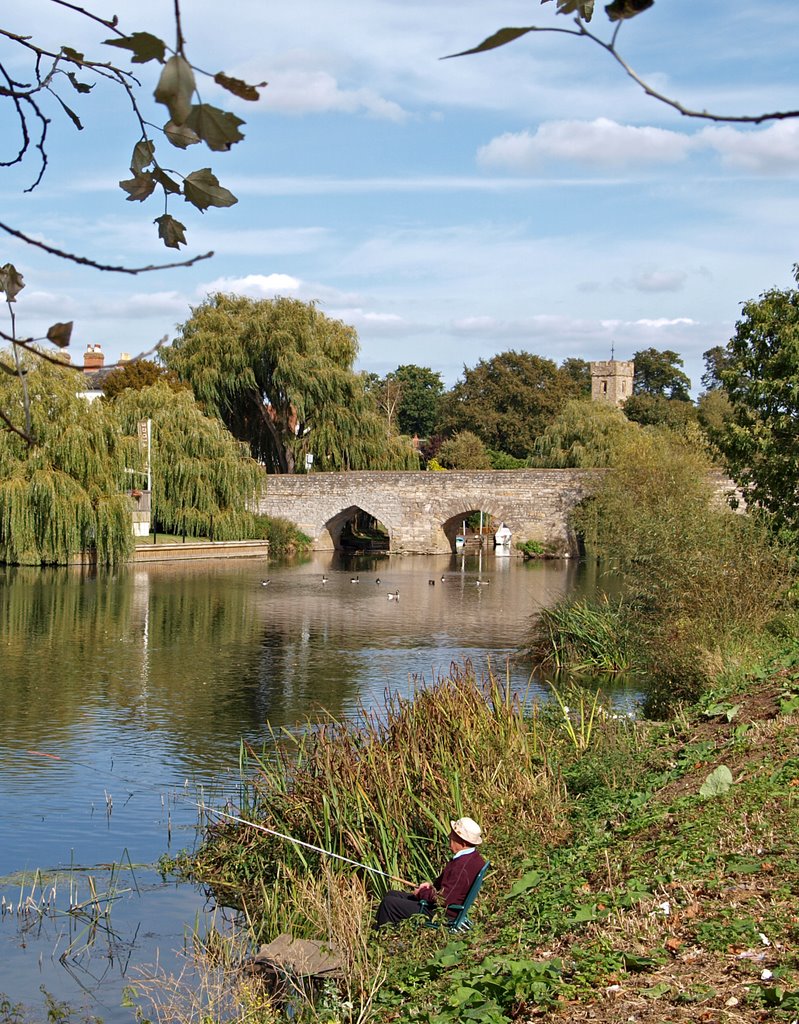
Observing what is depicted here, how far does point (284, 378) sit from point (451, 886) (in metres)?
35.6

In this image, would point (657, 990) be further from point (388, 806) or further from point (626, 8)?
point (626, 8)

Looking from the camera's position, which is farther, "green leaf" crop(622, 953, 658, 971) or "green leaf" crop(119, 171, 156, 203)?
"green leaf" crop(622, 953, 658, 971)

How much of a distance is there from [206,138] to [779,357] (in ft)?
54.7

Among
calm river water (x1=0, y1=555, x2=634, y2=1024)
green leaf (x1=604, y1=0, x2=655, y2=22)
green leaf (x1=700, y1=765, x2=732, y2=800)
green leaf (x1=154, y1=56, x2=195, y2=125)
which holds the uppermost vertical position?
green leaf (x1=604, y1=0, x2=655, y2=22)

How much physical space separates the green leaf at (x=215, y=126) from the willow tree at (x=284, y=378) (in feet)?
128

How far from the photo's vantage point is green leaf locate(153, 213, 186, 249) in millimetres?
2846

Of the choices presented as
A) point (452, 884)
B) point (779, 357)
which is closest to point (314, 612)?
point (779, 357)

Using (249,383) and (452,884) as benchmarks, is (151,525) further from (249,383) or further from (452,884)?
(452,884)

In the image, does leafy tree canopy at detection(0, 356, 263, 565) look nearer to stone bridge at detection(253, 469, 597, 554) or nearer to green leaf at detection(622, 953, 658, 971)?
stone bridge at detection(253, 469, 597, 554)

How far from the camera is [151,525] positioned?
118 ft

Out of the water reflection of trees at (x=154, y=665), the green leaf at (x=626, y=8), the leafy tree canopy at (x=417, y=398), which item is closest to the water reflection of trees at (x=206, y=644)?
the water reflection of trees at (x=154, y=665)

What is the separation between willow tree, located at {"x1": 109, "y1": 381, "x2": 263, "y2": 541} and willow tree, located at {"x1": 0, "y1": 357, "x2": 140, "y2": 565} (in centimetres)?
527

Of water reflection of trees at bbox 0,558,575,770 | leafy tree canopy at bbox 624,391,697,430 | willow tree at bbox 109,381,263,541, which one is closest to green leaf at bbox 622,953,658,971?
water reflection of trees at bbox 0,558,575,770

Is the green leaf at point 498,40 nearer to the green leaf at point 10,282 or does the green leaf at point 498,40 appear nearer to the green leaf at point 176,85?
the green leaf at point 176,85
